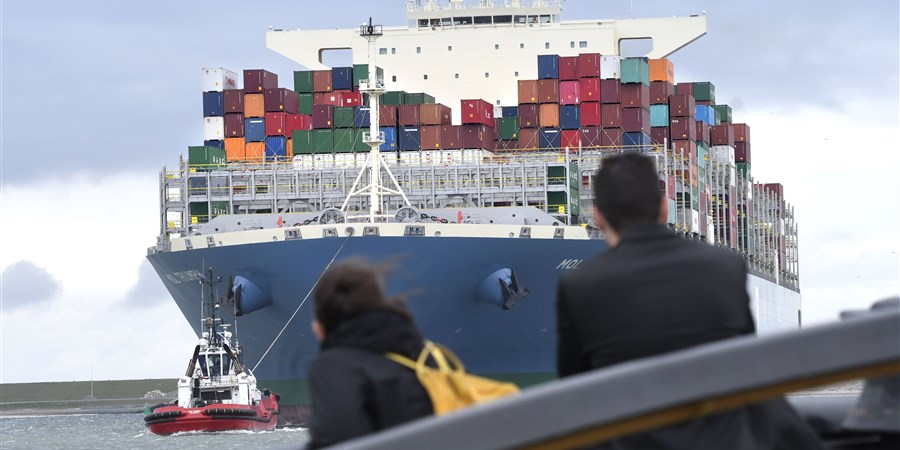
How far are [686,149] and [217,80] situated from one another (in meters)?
14.5

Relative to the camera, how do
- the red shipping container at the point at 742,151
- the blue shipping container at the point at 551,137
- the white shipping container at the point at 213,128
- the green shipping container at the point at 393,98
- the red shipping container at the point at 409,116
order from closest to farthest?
the red shipping container at the point at 409,116, the green shipping container at the point at 393,98, the blue shipping container at the point at 551,137, the white shipping container at the point at 213,128, the red shipping container at the point at 742,151

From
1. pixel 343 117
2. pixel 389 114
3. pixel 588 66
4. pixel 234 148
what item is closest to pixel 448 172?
pixel 389 114

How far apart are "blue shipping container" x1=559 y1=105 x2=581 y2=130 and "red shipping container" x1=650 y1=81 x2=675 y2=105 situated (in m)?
4.99

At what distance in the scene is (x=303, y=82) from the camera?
4606 centimetres

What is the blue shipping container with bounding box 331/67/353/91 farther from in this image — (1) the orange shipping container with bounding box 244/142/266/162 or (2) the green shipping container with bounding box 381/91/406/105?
(1) the orange shipping container with bounding box 244/142/266/162

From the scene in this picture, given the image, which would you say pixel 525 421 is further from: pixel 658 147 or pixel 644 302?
pixel 658 147

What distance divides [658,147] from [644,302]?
1684 inches

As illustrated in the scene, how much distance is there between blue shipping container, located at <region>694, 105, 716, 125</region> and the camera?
5572 cm

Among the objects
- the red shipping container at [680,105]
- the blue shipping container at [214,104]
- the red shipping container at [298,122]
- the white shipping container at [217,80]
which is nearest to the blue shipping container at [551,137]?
the red shipping container at [680,105]

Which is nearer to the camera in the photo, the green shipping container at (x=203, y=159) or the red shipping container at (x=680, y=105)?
the green shipping container at (x=203, y=159)

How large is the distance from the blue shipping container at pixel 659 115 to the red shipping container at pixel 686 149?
0.73 m

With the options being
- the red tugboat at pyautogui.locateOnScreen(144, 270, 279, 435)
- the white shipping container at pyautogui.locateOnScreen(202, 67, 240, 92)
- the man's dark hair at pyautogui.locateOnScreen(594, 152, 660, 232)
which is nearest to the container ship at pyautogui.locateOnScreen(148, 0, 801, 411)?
the white shipping container at pyautogui.locateOnScreen(202, 67, 240, 92)

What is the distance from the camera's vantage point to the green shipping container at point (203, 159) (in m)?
43.8

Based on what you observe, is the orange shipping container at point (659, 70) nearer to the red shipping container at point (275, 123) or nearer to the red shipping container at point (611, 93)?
the red shipping container at point (611, 93)
